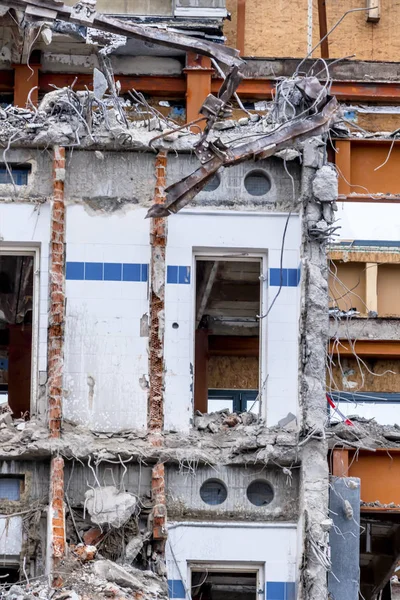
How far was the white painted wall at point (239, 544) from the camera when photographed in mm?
19531

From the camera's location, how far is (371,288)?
26078mm

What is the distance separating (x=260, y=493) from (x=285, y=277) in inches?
101

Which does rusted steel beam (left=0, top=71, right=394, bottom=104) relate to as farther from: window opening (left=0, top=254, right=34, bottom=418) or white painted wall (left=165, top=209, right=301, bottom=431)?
white painted wall (left=165, top=209, right=301, bottom=431)

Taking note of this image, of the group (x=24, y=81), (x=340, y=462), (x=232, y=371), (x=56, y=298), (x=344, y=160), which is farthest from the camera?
(x=232, y=371)

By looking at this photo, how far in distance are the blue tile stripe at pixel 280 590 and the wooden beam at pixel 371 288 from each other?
7337mm

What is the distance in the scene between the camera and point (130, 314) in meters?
19.9

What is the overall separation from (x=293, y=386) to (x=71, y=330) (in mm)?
2703

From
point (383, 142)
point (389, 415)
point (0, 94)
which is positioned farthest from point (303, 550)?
point (0, 94)

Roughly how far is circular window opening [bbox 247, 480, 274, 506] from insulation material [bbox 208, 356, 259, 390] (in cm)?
1139

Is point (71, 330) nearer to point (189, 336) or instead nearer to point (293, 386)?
point (189, 336)

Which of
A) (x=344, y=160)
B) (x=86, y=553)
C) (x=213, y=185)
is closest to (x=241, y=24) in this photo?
(x=344, y=160)

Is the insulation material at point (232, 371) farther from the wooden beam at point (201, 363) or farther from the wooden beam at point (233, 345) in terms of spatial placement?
the wooden beam at point (201, 363)

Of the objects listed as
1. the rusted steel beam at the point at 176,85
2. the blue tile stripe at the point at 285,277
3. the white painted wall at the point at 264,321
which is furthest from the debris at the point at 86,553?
the rusted steel beam at the point at 176,85

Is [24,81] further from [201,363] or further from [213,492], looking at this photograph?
[213,492]
